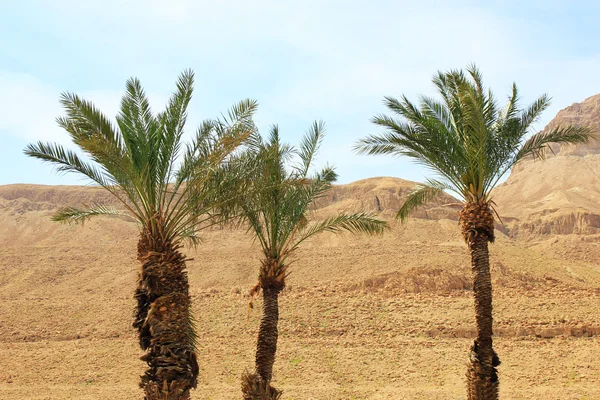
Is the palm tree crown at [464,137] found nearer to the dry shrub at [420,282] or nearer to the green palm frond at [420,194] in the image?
the green palm frond at [420,194]

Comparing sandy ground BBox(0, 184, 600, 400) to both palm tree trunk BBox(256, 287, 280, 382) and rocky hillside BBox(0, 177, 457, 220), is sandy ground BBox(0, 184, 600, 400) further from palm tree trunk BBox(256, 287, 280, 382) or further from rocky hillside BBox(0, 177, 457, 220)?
rocky hillside BBox(0, 177, 457, 220)

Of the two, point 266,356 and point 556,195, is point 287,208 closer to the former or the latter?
point 266,356

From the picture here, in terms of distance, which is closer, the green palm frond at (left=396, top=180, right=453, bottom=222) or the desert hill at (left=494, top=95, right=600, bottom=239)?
the green palm frond at (left=396, top=180, right=453, bottom=222)

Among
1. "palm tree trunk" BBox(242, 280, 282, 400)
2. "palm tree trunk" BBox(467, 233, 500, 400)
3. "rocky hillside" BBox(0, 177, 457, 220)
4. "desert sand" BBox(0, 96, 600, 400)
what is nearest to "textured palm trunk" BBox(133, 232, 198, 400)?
"palm tree trunk" BBox(242, 280, 282, 400)

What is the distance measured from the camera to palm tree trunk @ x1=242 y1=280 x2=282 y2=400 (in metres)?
12.9

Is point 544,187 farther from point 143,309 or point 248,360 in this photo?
point 143,309

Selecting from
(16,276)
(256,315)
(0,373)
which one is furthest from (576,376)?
(16,276)

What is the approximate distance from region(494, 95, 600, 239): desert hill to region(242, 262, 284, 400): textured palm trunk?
5387cm

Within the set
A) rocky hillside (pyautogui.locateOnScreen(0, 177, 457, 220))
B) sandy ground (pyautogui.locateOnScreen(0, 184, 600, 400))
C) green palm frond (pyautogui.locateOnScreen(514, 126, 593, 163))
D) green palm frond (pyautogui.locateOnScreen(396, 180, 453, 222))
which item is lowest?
sandy ground (pyautogui.locateOnScreen(0, 184, 600, 400))

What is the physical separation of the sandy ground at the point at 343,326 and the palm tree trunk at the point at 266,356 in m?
6.72

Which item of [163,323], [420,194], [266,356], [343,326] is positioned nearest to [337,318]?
[343,326]

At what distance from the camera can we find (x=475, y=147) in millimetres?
13039

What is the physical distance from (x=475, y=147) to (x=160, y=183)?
656cm

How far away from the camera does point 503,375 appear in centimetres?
2128
